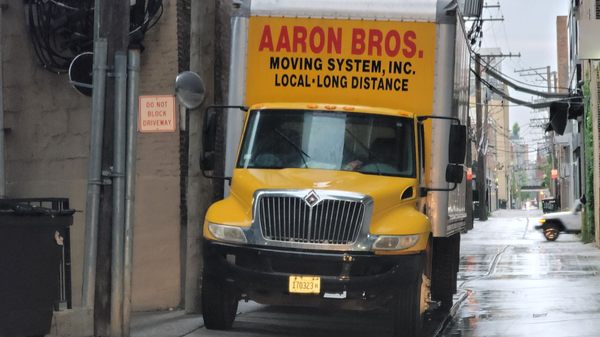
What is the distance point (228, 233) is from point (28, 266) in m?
2.20

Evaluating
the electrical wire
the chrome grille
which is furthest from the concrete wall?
the chrome grille

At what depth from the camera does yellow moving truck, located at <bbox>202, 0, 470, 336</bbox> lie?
9406mm

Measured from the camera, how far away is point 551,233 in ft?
116

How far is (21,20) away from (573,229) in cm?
2689

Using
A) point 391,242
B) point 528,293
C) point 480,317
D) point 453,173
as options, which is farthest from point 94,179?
point 528,293

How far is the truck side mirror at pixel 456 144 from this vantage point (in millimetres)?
10414

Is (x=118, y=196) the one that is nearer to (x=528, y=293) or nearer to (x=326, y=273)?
(x=326, y=273)

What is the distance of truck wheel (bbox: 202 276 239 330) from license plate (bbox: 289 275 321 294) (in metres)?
0.84

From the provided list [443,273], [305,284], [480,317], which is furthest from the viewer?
[443,273]

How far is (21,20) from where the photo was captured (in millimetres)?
13367

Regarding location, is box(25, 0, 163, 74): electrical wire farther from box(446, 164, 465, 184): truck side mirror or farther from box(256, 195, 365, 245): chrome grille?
box(446, 164, 465, 184): truck side mirror

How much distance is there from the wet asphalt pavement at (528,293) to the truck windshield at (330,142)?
222cm

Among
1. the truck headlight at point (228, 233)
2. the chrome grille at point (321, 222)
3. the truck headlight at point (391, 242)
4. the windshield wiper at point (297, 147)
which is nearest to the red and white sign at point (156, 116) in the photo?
the windshield wiper at point (297, 147)

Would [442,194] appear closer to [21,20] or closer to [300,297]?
[300,297]
